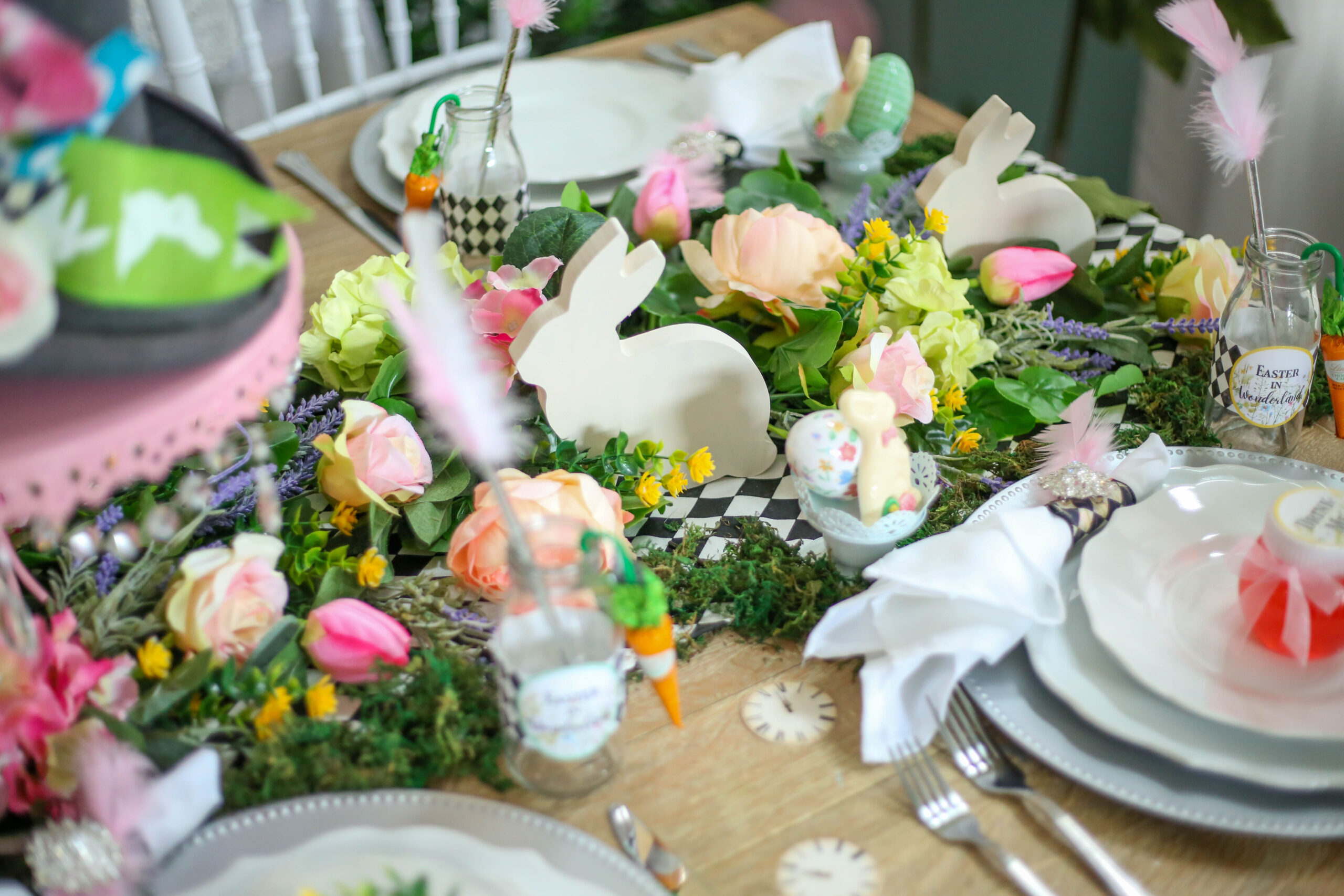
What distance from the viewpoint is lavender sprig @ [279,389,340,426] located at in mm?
851

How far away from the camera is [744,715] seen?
70 cm

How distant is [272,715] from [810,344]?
1.72 feet

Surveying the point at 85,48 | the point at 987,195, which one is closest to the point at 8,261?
the point at 85,48

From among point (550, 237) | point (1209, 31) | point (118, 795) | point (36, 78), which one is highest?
point (36, 78)

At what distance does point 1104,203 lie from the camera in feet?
3.88

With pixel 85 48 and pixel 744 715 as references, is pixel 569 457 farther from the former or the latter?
pixel 85 48

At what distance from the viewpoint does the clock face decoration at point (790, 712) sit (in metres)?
0.68

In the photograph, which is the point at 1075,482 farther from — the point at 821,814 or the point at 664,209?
the point at 664,209

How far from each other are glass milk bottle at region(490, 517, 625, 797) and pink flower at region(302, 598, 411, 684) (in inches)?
4.0

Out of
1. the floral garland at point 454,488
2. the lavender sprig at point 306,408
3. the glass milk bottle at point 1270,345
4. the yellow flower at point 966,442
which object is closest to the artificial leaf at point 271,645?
the floral garland at point 454,488

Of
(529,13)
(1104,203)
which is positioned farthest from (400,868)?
(1104,203)

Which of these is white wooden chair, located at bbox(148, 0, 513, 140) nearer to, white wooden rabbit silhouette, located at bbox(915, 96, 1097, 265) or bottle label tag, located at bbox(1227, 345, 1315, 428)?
white wooden rabbit silhouette, located at bbox(915, 96, 1097, 265)

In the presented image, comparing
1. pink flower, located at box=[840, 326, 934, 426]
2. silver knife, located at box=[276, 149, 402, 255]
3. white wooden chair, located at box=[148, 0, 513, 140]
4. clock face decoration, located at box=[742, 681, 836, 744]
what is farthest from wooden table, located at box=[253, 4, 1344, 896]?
white wooden chair, located at box=[148, 0, 513, 140]

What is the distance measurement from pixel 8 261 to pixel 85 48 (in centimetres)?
11
